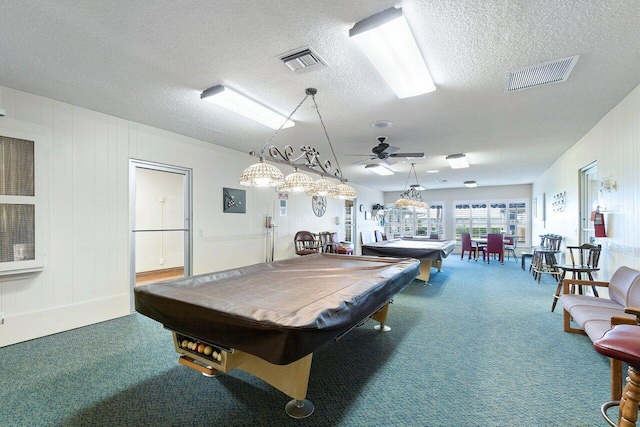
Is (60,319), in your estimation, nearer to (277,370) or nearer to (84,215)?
(84,215)

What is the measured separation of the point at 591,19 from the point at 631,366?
6.52 ft

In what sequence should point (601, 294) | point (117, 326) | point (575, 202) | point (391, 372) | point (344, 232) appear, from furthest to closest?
1. point (344, 232)
2. point (575, 202)
3. point (601, 294)
4. point (117, 326)
5. point (391, 372)

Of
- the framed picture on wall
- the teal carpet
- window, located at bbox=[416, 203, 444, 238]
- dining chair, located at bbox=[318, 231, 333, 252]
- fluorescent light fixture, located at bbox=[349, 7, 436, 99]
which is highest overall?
fluorescent light fixture, located at bbox=[349, 7, 436, 99]

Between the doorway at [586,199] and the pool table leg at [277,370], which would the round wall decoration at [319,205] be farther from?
the pool table leg at [277,370]

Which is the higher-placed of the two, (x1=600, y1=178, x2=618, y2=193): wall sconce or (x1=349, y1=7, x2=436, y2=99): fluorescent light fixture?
(x1=349, y1=7, x2=436, y2=99): fluorescent light fixture

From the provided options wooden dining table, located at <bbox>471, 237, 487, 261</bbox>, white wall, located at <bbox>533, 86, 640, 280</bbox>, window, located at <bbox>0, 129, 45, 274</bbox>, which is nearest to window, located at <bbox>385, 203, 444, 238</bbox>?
wooden dining table, located at <bbox>471, 237, 487, 261</bbox>

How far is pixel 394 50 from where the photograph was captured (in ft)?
6.86

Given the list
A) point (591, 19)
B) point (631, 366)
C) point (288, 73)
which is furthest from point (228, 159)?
point (631, 366)

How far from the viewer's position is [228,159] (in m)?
5.12

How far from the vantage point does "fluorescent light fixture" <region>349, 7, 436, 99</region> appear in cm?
181

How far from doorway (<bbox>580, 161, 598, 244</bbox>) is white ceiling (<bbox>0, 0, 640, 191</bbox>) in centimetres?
88

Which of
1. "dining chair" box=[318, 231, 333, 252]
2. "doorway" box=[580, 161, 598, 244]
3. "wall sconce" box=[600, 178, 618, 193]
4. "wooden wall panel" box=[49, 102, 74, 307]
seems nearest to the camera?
"wooden wall panel" box=[49, 102, 74, 307]

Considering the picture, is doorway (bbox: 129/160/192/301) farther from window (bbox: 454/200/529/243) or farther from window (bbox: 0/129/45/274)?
window (bbox: 454/200/529/243)

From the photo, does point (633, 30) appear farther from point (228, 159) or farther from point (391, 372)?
point (228, 159)
